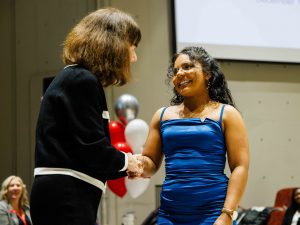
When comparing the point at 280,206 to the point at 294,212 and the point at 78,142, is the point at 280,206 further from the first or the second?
the point at 78,142

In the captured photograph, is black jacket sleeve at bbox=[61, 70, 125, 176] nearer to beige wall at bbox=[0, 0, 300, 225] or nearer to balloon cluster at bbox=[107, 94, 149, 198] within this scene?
balloon cluster at bbox=[107, 94, 149, 198]

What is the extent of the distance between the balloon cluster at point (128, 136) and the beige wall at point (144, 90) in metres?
0.64

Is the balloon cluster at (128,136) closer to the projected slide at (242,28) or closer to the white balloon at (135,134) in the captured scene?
the white balloon at (135,134)

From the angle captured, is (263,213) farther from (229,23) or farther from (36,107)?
(36,107)

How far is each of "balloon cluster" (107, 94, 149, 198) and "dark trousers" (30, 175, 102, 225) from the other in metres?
3.09

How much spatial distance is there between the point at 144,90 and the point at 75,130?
14.3 feet

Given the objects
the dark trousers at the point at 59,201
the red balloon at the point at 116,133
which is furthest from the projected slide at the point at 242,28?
the dark trousers at the point at 59,201

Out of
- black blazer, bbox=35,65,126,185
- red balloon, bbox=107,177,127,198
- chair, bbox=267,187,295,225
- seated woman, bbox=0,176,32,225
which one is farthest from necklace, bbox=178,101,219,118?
seated woman, bbox=0,176,32,225

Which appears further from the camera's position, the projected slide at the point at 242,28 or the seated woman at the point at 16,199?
the projected slide at the point at 242,28

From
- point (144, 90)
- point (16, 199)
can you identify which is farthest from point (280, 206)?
point (16, 199)

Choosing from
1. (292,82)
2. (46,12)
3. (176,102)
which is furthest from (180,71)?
(46,12)

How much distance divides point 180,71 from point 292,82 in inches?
179

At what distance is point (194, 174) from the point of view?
7.04ft

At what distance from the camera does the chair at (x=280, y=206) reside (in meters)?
5.07
